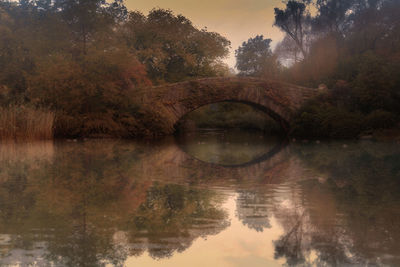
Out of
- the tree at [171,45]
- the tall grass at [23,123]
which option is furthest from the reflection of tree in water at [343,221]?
the tree at [171,45]

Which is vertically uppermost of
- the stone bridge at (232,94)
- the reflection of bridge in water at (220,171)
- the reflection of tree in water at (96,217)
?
the stone bridge at (232,94)

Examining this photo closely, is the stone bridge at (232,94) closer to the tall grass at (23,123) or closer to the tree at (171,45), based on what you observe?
the tall grass at (23,123)

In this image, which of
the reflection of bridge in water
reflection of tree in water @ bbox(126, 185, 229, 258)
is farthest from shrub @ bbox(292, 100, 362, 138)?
reflection of tree in water @ bbox(126, 185, 229, 258)

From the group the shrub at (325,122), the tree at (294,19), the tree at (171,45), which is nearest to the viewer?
the shrub at (325,122)

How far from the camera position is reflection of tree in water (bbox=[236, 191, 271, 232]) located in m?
3.60

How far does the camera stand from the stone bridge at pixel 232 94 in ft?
59.8

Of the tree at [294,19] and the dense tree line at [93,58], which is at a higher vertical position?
the tree at [294,19]

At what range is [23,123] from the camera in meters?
13.5

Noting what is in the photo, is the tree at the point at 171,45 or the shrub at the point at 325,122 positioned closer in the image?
the shrub at the point at 325,122

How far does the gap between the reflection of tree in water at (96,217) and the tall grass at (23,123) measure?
7.45 metres

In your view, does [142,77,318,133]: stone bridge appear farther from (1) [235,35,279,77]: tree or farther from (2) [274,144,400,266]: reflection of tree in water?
(1) [235,35,279,77]: tree

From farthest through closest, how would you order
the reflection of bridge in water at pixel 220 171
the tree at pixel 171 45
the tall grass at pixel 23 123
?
the tree at pixel 171 45 < the tall grass at pixel 23 123 < the reflection of bridge in water at pixel 220 171

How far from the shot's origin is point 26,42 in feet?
70.1

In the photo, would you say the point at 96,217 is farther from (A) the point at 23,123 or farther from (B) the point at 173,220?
(A) the point at 23,123
